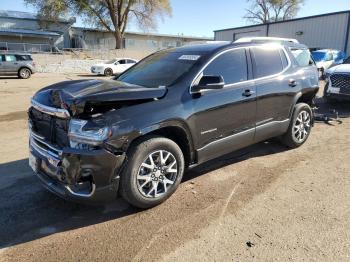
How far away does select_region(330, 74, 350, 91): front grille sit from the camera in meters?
9.21

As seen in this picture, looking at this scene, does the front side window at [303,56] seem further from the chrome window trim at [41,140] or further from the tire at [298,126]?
the chrome window trim at [41,140]

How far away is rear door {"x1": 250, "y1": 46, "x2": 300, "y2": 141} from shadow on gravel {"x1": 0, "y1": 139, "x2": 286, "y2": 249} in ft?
4.32

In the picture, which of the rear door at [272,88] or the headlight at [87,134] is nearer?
the headlight at [87,134]

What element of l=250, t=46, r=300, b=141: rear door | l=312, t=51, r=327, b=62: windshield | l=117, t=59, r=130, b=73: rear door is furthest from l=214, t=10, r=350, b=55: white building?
l=250, t=46, r=300, b=141: rear door

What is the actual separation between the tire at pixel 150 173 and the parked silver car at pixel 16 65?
2063 cm

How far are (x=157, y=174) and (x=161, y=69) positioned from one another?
1.53 meters

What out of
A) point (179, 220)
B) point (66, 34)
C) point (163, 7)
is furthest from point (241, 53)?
point (66, 34)

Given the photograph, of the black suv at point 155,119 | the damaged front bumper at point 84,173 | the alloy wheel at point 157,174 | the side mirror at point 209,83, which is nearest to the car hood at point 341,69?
the black suv at point 155,119

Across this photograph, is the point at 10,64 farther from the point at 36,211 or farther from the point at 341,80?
the point at 36,211

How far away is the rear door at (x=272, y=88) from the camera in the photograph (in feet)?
16.0

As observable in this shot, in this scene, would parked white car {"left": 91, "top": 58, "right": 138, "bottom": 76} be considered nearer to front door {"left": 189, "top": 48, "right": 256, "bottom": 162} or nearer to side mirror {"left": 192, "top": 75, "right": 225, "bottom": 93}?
front door {"left": 189, "top": 48, "right": 256, "bottom": 162}

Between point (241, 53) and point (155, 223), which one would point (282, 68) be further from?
point (155, 223)

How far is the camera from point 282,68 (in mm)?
5316

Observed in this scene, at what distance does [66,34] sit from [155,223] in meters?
50.6
